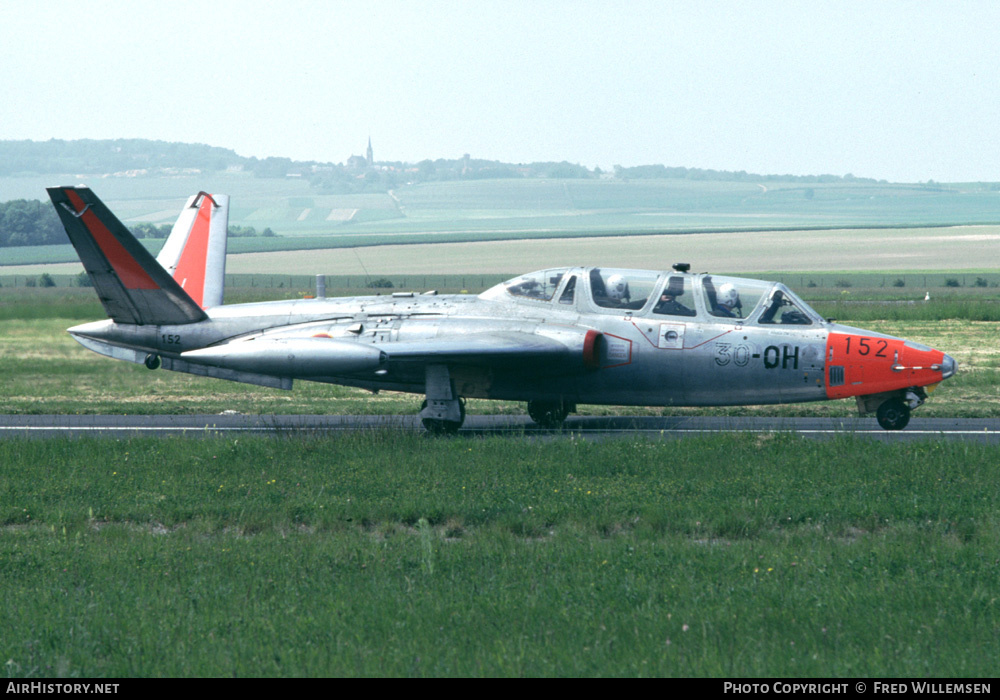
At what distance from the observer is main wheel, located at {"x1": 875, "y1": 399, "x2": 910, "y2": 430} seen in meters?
15.4

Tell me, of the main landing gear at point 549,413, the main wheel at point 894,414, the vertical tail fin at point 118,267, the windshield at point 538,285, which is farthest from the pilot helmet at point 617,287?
the vertical tail fin at point 118,267

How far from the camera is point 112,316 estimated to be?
60.0 ft

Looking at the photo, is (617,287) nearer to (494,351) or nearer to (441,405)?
(494,351)

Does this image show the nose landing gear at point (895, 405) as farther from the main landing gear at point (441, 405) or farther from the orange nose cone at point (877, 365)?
the main landing gear at point (441, 405)

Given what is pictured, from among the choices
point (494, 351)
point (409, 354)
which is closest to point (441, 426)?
point (409, 354)

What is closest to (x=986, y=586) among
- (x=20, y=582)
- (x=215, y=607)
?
(x=215, y=607)

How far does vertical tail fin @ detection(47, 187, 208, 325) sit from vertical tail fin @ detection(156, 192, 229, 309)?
2583 millimetres

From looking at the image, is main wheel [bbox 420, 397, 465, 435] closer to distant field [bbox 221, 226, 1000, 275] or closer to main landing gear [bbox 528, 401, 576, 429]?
main landing gear [bbox 528, 401, 576, 429]

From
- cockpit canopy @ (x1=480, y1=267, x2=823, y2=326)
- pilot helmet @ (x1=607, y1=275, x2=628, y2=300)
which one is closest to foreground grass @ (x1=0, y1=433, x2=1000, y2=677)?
cockpit canopy @ (x1=480, y1=267, x2=823, y2=326)

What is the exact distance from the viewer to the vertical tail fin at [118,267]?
55.0ft

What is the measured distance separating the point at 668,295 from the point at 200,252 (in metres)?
10.7

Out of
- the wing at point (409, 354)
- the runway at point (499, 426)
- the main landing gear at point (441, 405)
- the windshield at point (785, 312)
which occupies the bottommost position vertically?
the runway at point (499, 426)

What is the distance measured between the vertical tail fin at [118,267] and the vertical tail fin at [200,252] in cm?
258

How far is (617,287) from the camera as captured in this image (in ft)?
54.0
